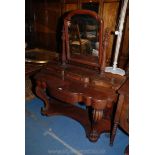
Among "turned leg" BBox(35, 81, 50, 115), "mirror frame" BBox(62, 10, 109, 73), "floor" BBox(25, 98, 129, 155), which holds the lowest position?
"floor" BBox(25, 98, 129, 155)

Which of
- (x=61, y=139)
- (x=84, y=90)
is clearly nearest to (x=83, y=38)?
(x=84, y=90)

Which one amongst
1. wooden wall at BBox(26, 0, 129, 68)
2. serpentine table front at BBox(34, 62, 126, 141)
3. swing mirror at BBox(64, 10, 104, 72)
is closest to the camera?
serpentine table front at BBox(34, 62, 126, 141)

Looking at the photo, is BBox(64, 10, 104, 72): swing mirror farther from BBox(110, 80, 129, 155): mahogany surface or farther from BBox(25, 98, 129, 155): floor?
BBox(25, 98, 129, 155): floor

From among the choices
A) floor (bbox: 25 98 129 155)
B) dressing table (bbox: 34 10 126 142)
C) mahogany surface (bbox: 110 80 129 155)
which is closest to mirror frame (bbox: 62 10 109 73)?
dressing table (bbox: 34 10 126 142)

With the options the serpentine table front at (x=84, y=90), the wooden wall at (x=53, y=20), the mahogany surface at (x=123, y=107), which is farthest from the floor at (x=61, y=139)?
the wooden wall at (x=53, y=20)

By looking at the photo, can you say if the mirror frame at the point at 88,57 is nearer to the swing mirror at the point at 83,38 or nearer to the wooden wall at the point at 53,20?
the swing mirror at the point at 83,38

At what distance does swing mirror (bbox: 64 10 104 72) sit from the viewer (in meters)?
1.93

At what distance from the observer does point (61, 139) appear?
2010 millimetres

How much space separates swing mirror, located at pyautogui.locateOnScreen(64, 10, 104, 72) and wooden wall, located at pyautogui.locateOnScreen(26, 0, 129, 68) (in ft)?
2.59

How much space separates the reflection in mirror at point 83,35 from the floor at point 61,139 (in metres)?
0.97
